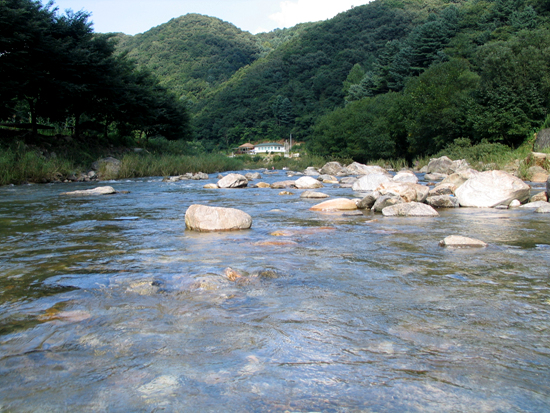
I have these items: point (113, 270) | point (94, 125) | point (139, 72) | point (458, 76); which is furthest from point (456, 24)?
point (113, 270)

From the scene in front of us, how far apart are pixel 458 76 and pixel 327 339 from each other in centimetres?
4201

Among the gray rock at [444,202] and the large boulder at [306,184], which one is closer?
the gray rock at [444,202]

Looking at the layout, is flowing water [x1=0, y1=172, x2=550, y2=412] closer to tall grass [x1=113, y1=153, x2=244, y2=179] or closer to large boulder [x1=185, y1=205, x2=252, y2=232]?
large boulder [x1=185, y1=205, x2=252, y2=232]

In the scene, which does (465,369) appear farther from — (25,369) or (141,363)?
(25,369)

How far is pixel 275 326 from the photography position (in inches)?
115

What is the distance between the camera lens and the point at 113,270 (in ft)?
14.3

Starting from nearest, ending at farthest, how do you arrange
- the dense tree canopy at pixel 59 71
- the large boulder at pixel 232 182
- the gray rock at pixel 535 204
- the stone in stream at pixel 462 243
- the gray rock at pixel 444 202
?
1. the stone in stream at pixel 462 243
2. the gray rock at pixel 535 204
3. the gray rock at pixel 444 202
4. the large boulder at pixel 232 182
5. the dense tree canopy at pixel 59 71

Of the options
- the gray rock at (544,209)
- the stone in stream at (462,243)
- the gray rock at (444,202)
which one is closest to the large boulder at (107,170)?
the gray rock at (444,202)

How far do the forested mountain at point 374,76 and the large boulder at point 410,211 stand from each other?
82.5ft

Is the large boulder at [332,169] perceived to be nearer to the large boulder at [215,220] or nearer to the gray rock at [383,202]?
the gray rock at [383,202]

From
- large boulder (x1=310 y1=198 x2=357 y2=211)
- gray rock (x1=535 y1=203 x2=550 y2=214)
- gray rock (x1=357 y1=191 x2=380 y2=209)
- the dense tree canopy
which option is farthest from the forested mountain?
the dense tree canopy

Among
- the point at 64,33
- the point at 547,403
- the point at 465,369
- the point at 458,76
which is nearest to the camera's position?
the point at 547,403

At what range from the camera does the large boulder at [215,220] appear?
6.80 metres

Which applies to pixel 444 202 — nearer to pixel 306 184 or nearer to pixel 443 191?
pixel 443 191
